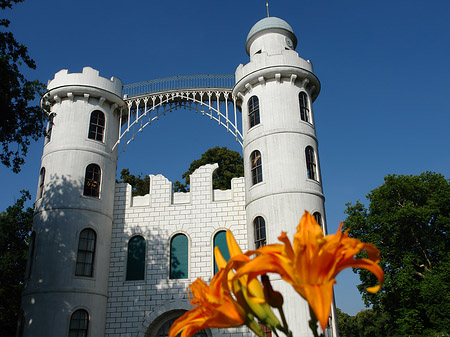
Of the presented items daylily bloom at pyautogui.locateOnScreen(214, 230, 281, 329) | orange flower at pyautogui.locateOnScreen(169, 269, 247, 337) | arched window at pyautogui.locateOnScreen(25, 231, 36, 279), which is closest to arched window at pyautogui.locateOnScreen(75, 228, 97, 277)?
arched window at pyautogui.locateOnScreen(25, 231, 36, 279)

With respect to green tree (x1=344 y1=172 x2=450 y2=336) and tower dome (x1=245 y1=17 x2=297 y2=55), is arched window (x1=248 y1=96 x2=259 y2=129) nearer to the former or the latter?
tower dome (x1=245 y1=17 x2=297 y2=55)

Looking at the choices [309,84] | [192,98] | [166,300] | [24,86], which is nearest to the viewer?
[24,86]

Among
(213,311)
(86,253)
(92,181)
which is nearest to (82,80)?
(92,181)

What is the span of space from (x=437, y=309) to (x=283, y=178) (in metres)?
12.0

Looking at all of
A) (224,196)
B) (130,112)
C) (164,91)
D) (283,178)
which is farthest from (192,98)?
(283,178)

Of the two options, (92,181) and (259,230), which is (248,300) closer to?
(259,230)

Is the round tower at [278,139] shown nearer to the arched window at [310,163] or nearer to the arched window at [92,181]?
the arched window at [310,163]

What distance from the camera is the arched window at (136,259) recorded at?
19562 mm

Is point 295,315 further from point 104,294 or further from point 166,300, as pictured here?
point 104,294

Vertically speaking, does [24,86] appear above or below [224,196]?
above

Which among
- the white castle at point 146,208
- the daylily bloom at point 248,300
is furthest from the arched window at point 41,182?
the daylily bloom at point 248,300

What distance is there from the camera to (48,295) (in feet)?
56.9

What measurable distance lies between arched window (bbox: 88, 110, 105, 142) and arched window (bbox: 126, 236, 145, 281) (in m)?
5.72

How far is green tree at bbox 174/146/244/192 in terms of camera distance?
112 feet
